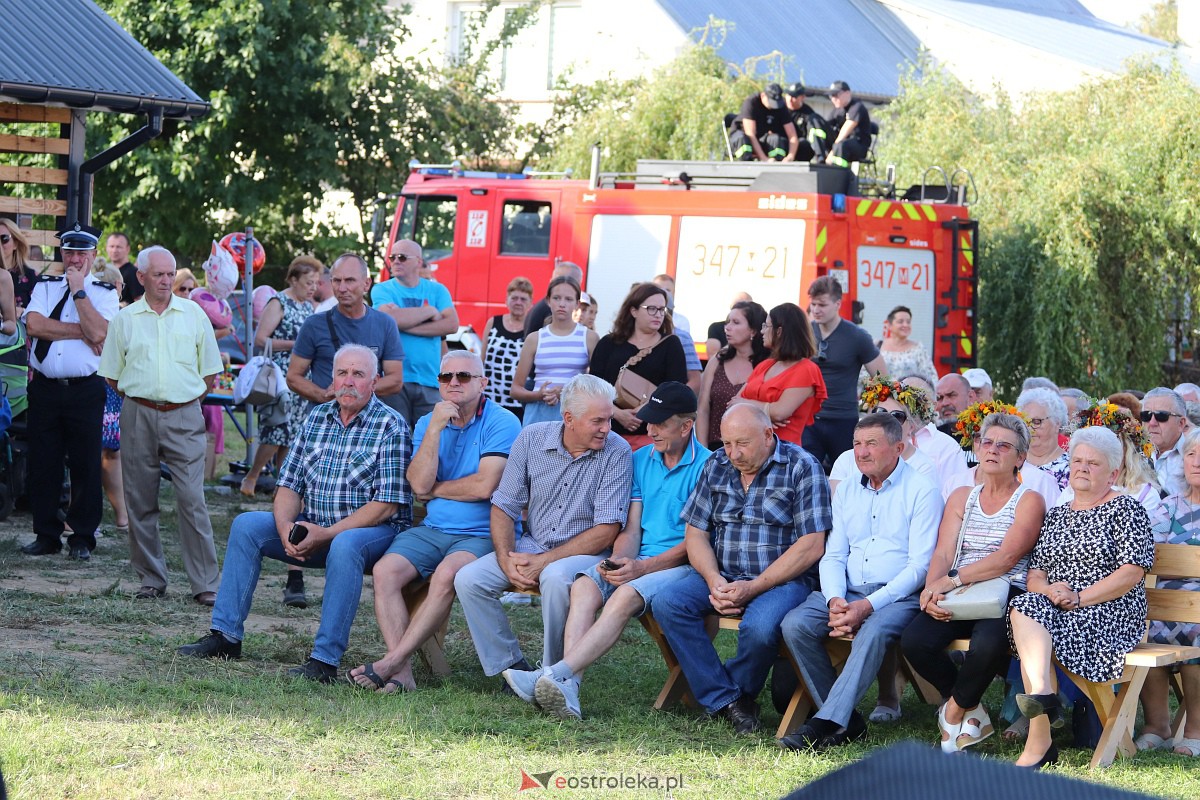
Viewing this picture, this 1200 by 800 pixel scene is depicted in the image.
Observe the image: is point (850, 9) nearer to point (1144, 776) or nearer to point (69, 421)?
point (69, 421)

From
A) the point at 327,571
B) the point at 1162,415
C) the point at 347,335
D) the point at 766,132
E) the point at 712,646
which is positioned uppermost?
the point at 766,132

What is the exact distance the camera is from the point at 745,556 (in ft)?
21.2

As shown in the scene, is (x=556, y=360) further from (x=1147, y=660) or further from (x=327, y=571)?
(x=1147, y=660)

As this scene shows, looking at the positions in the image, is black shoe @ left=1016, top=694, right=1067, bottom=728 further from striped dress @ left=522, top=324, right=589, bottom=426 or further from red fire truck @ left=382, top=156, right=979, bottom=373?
red fire truck @ left=382, top=156, right=979, bottom=373

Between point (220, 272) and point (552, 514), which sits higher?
point (220, 272)

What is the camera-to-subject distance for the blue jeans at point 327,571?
6766 mm

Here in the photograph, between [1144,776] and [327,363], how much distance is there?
17.2 feet

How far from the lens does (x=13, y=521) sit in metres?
10.7

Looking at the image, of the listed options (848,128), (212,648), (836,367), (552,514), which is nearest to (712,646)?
(552,514)

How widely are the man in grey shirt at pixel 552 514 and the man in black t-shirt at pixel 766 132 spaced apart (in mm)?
8973

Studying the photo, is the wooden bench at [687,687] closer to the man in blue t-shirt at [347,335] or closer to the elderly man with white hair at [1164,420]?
the elderly man with white hair at [1164,420]

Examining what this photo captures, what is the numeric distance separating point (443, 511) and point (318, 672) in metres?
0.94

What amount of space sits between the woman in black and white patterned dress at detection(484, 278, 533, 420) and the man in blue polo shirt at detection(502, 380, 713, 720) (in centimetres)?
317

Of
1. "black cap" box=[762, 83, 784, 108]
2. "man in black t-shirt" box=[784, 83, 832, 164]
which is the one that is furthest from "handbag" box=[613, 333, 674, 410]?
"black cap" box=[762, 83, 784, 108]
